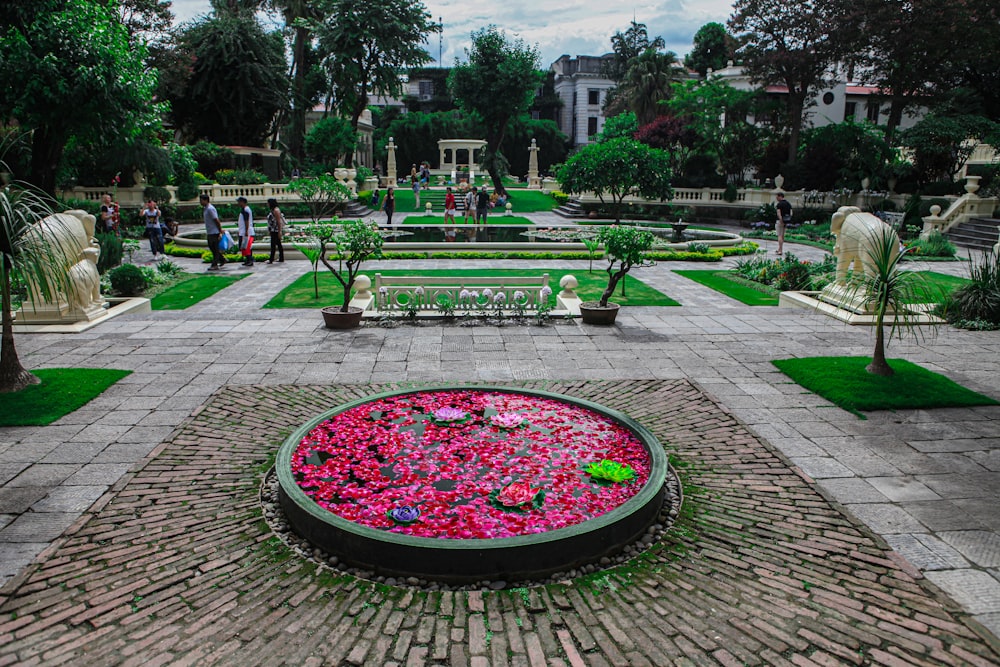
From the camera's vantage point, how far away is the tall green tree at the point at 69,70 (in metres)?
18.1

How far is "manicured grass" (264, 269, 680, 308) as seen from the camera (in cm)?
1366

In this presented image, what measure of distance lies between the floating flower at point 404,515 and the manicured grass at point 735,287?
34.4 ft

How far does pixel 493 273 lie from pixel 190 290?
6651mm

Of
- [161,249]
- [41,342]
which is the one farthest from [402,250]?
[41,342]

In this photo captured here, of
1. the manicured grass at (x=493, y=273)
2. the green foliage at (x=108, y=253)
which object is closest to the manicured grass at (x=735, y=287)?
the manicured grass at (x=493, y=273)

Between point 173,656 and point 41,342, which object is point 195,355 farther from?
point 173,656

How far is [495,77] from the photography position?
42.1m

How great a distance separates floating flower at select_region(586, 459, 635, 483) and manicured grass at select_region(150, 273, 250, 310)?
32.4 feet

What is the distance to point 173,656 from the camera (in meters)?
3.80

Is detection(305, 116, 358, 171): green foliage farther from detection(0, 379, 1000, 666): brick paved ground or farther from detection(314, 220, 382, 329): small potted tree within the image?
detection(0, 379, 1000, 666): brick paved ground

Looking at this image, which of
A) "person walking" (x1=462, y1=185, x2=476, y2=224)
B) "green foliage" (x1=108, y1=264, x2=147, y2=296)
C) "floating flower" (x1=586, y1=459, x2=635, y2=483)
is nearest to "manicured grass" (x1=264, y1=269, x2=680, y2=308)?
"green foliage" (x1=108, y1=264, x2=147, y2=296)

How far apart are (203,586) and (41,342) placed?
312 inches

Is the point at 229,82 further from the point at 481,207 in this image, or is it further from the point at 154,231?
the point at 154,231

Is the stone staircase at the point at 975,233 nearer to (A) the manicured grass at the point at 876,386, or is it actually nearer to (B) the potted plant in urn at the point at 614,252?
(B) the potted plant in urn at the point at 614,252
